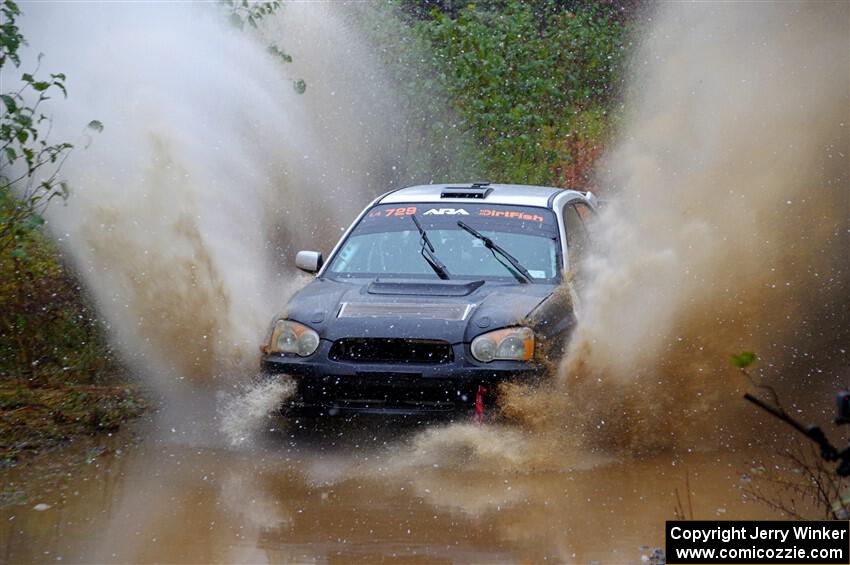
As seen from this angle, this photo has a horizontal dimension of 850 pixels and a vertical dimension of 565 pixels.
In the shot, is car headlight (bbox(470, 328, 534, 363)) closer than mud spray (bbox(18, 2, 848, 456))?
Yes

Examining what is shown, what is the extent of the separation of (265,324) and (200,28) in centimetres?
433

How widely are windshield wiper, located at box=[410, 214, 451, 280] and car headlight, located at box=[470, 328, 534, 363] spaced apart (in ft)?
3.73

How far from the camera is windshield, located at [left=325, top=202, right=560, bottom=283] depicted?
28.8 ft

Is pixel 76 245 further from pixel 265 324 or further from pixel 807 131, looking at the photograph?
pixel 807 131

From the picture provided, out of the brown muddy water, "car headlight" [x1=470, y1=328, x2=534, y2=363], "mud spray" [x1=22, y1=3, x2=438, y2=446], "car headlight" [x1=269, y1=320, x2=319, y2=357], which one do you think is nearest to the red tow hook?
"car headlight" [x1=470, y1=328, x2=534, y2=363]

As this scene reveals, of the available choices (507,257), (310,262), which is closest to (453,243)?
(507,257)

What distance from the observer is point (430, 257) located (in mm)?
8836

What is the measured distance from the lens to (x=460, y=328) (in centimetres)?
761

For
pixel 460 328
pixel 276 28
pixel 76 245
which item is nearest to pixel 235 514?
pixel 460 328

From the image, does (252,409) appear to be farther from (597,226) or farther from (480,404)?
(597,226)

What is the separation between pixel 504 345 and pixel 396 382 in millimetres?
683

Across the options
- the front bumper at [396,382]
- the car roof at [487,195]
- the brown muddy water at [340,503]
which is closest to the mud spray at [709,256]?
the front bumper at [396,382]

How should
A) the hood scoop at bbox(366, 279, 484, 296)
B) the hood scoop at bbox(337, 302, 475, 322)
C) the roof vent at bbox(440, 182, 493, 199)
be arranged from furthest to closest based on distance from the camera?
1. the roof vent at bbox(440, 182, 493, 199)
2. the hood scoop at bbox(366, 279, 484, 296)
3. the hood scoop at bbox(337, 302, 475, 322)

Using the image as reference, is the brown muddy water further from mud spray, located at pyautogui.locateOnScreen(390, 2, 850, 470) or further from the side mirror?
the side mirror
